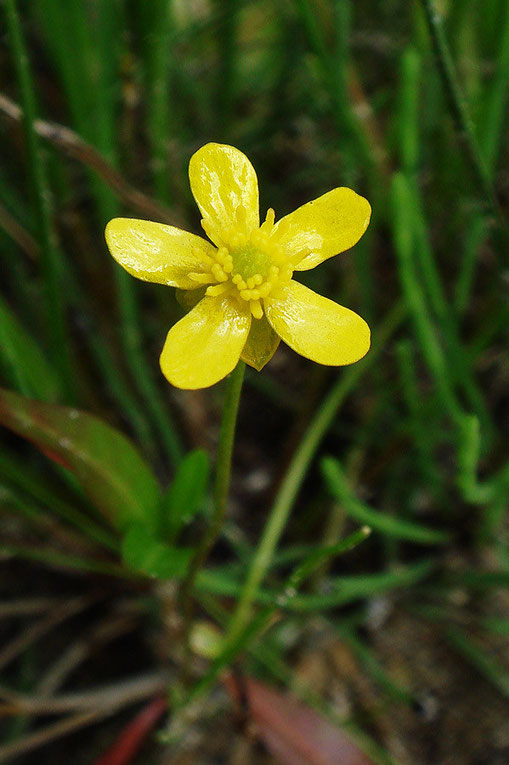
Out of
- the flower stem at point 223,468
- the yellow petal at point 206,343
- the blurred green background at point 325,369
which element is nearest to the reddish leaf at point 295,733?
the blurred green background at point 325,369

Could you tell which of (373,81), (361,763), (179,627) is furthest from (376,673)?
(373,81)

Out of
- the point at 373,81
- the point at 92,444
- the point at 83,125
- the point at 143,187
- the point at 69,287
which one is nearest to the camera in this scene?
the point at 92,444

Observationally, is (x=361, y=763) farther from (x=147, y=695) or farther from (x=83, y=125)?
(x=83, y=125)

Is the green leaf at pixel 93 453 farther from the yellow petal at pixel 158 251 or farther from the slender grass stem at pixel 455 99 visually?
the slender grass stem at pixel 455 99

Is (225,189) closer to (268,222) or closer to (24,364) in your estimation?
(268,222)

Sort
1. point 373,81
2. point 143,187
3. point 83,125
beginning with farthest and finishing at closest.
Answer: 1. point 373,81
2. point 143,187
3. point 83,125

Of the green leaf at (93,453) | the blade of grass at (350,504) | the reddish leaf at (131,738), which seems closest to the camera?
the green leaf at (93,453)
